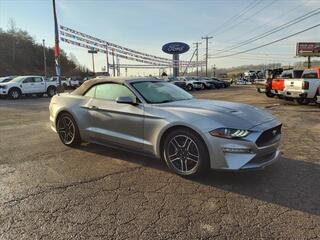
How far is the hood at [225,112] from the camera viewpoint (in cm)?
464

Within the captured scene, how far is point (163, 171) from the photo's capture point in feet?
17.2

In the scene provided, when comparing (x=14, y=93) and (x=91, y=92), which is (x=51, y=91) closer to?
(x=14, y=93)

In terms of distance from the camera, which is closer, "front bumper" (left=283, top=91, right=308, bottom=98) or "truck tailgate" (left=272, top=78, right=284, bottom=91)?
"front bumper" (left=283, top=91, right=308, bottom=98)

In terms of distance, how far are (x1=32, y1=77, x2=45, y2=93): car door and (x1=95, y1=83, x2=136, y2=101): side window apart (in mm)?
20668

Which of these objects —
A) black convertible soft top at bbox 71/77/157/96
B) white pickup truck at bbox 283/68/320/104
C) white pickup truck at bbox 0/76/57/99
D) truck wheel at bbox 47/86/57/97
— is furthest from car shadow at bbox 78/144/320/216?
truck wheel at bbox 47/86/57/97

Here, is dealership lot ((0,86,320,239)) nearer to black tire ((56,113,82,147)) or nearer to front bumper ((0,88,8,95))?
black tire ((56,113,82,147))

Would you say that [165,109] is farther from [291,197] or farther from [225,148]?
[291,197]

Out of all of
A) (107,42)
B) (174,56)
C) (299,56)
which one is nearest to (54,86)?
(107,42)

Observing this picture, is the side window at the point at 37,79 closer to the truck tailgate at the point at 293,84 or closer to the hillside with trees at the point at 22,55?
the truck tailgate at the point at 293,84

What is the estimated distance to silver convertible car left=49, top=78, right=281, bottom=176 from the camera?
178 inches

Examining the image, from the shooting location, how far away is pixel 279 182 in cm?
477

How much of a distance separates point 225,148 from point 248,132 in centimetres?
39

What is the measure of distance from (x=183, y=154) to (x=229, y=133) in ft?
2.50

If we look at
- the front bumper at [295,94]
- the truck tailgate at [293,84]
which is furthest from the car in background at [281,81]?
the front bumper at [295,94]
